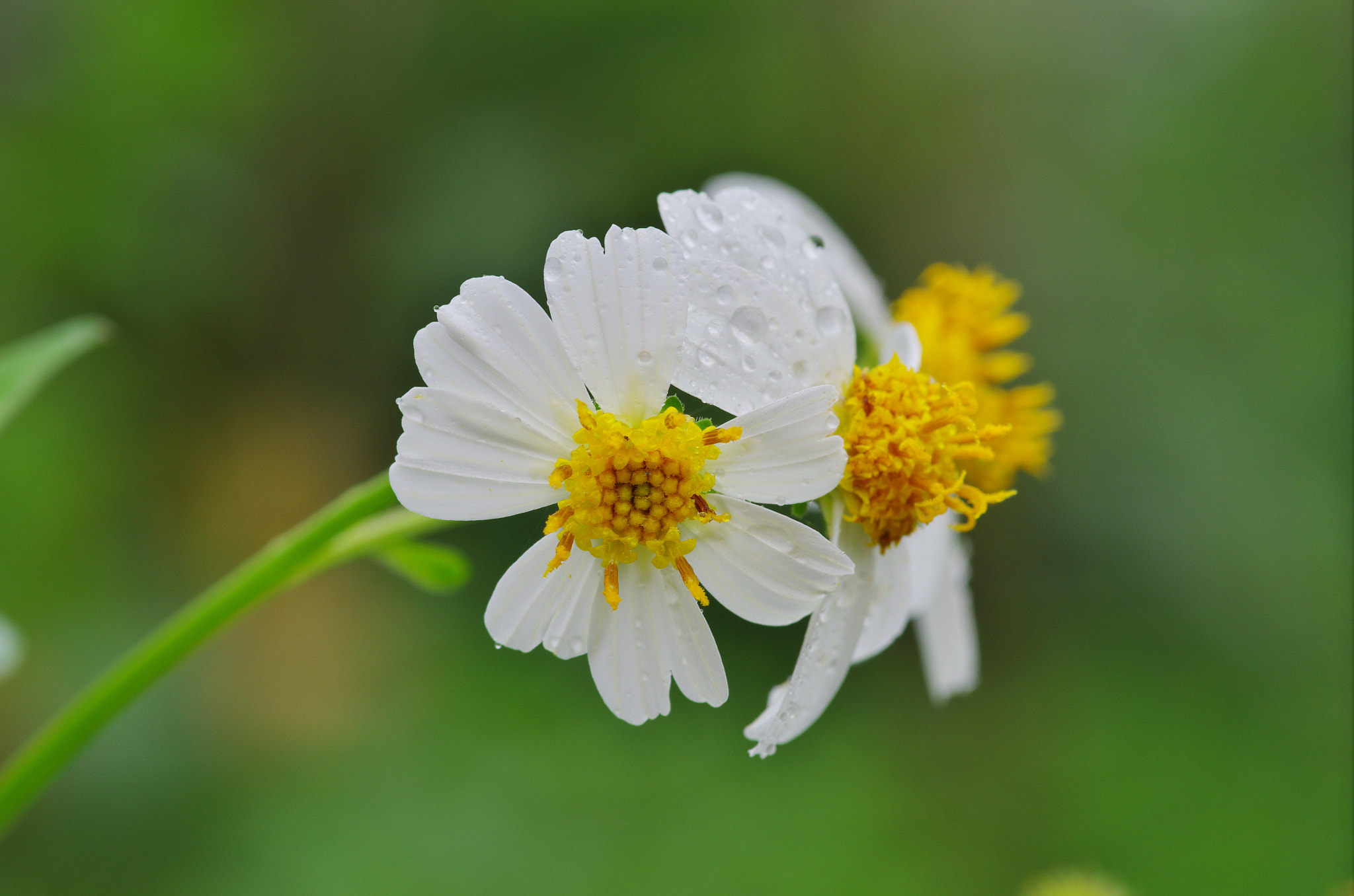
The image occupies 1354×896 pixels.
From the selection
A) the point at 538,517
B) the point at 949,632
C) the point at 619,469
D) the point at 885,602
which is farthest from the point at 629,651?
the point at 538,517

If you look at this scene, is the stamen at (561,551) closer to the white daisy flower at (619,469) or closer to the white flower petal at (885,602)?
the white daisy flower at (619,469)

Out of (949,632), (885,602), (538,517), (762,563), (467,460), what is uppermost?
(467,460)

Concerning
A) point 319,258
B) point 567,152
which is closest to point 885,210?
point 567,152

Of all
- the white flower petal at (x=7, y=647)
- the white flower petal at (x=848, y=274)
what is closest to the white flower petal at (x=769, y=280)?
the white flower petal at (x=848, y=274)

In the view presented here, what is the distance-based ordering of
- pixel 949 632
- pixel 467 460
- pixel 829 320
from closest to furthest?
pixel 467 460 < pixel 829 320 < pixel 949 632

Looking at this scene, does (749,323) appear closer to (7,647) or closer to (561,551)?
(561,551)

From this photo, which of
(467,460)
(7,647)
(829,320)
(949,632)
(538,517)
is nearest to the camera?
(467,460)
